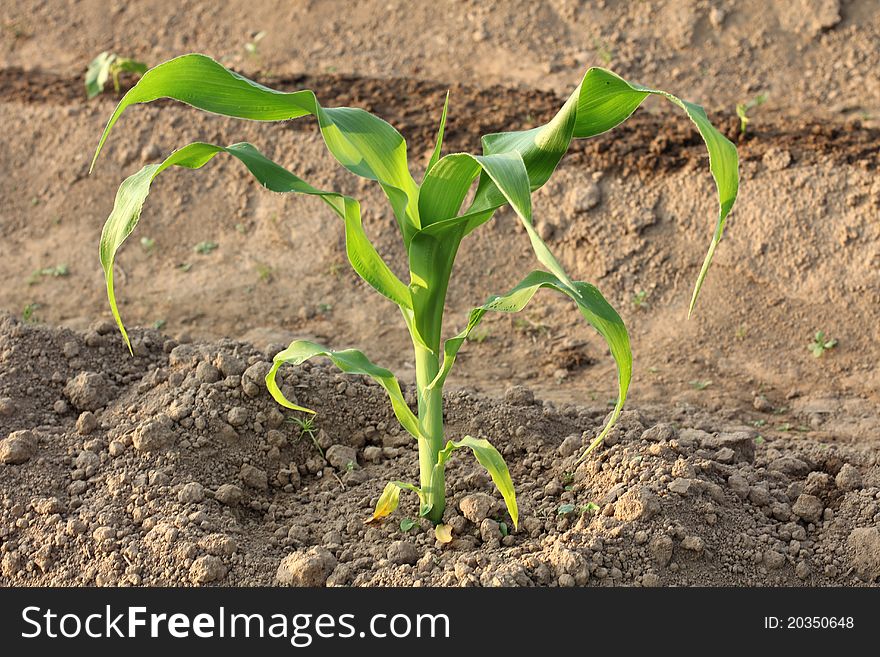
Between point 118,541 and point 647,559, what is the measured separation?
4.53 feet

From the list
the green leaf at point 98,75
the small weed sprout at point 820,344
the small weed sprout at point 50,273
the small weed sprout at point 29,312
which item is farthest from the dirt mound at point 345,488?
the green leaf at point 98,75

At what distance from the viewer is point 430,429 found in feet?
8.39

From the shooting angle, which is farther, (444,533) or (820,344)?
(820,344)

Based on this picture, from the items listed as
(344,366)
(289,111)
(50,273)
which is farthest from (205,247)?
(289,111)

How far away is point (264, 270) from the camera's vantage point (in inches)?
185

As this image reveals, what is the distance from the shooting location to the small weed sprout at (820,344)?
157 inches

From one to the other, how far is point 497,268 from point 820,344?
1.43m

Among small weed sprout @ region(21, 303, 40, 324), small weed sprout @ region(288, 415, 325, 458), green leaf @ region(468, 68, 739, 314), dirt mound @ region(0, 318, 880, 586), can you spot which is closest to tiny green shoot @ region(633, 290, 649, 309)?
dirt mound @ region(0, 318, 880, 586)

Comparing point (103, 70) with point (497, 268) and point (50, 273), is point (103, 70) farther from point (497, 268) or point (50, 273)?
point (497, 268)

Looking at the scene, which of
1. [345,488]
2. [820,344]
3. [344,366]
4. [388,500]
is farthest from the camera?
[820,344]

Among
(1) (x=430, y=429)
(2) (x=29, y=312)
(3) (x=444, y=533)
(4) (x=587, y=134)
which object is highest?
(2) (x=29, y=312)

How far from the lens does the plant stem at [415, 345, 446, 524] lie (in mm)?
2516

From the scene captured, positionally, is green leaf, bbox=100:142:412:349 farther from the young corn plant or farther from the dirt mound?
the dirt mound

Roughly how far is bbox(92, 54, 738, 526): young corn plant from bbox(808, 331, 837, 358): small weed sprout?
6.18ft
